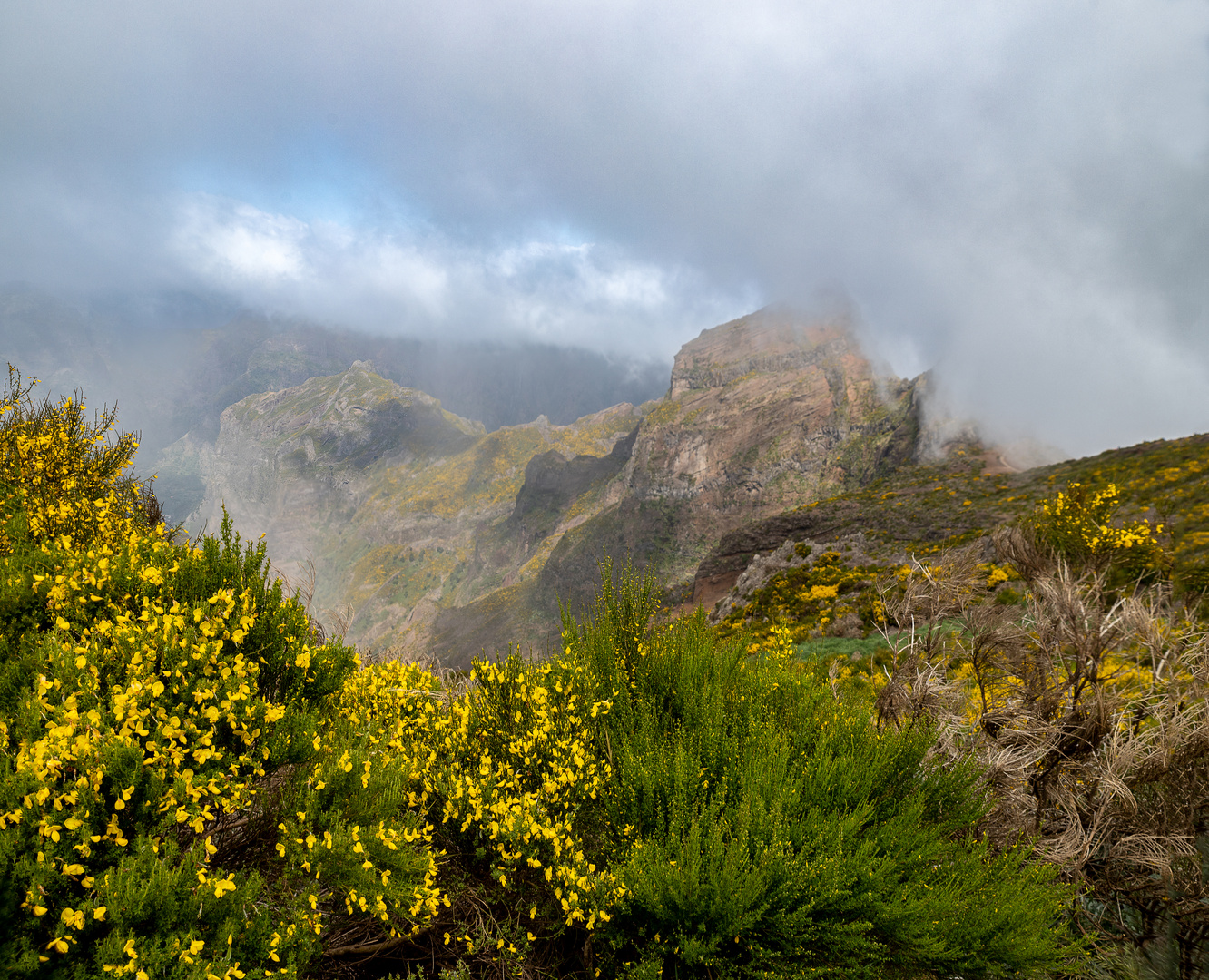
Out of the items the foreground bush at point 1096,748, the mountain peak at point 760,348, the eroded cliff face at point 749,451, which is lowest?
the foreground bush at point 1096,748

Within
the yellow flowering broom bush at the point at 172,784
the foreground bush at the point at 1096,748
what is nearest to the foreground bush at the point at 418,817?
the yellow flowering broom bush at the point at 172,784

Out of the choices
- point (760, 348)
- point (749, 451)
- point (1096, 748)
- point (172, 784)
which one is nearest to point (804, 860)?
point (172, 784)

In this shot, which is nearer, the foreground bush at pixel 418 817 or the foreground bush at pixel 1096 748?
the foreground bush at pixel 418 817

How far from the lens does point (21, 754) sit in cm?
306

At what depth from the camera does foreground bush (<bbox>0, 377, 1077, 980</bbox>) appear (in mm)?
3080

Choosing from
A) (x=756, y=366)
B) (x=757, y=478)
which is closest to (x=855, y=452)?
(x=757, y=478)

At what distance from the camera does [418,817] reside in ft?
14.6

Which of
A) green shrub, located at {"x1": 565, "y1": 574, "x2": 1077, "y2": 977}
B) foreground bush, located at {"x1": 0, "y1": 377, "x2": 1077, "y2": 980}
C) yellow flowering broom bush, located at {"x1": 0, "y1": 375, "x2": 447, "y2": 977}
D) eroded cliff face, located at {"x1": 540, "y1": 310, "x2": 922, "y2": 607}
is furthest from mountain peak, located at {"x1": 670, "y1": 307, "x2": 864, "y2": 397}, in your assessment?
yellow flowering broom bush, located at {"x1": 0, "y1": 375, "x2": 447, "y2": 977}

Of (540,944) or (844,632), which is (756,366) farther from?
(540,944)

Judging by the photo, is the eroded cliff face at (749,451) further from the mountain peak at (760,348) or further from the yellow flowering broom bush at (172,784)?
the yellow flowering broom bush at (172,784)

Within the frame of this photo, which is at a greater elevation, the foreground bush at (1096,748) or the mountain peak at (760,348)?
the mountain peak at (760,348)

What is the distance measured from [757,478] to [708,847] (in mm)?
124267

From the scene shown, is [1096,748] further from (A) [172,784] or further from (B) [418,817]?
(A) [172,784]

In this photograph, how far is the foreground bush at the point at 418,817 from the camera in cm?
308
